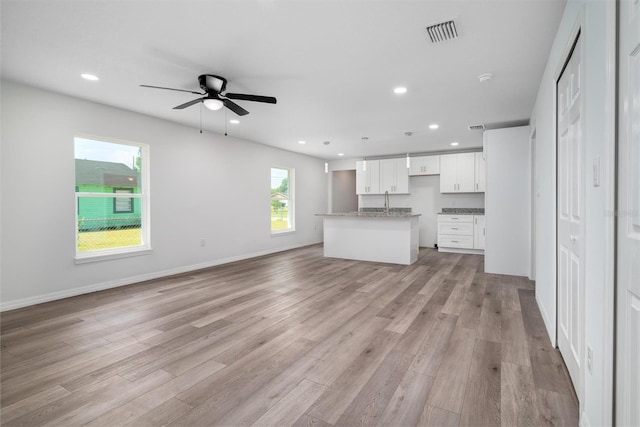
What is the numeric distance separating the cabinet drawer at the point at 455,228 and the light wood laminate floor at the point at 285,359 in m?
3.03

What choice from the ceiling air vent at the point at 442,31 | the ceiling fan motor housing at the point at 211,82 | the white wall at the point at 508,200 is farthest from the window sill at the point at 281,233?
the ceiling air vent at the point at 442,31

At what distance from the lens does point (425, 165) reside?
759cm

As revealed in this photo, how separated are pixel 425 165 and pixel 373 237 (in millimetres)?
2821

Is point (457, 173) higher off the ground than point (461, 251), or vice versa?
point (457, 173)

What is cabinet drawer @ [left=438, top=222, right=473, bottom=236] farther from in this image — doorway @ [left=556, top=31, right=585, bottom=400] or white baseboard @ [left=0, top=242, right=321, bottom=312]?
doorway @ [left=556, top=31, right=585, bottom=400]

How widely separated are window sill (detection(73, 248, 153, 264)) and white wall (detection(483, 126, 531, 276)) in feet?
17.8

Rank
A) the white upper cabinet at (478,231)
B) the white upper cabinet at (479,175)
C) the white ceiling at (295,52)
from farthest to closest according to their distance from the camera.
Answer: the white upper cabinet at (479,175), the white upper cabinet at (478,231), the white ceiling at (295,52)

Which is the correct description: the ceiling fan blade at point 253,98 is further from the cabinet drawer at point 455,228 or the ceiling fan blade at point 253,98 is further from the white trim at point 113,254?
the cabinet drawer at point 455,228

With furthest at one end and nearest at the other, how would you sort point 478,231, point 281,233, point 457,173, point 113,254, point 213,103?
point 281,233 → point 457,173 → point 478,231 → point 113,254 → point 213,103

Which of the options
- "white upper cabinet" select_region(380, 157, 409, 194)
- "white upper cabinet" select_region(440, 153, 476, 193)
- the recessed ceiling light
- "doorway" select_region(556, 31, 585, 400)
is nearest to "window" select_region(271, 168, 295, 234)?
"white upper cabinet" select_region(380, 157, 409, 194)

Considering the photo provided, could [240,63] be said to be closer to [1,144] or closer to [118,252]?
[1,144]

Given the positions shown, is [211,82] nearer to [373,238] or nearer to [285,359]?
[285,359]

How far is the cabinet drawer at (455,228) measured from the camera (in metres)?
6.89

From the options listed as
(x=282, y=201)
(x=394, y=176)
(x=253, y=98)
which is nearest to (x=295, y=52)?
(x=253, y=98)
